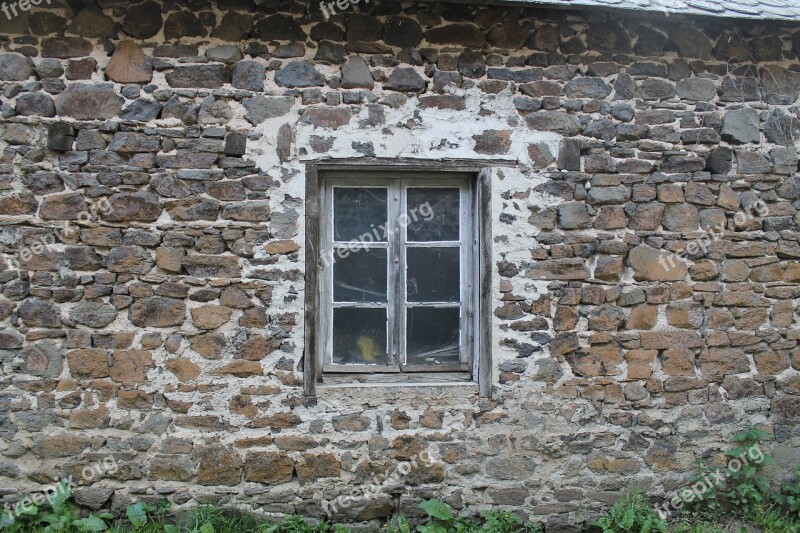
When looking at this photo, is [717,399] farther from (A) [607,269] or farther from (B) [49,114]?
(B) [49,114]

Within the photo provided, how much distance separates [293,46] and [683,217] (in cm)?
266

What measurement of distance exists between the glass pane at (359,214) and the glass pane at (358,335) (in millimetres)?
472

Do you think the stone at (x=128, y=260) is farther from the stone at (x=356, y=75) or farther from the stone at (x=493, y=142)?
the stone at (x=493, y=142)

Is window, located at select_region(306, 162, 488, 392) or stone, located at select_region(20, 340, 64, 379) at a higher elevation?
window, located at select_region(306, 162, 488, 392)

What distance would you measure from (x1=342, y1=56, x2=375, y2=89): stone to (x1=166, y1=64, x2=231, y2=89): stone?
733 millimetres

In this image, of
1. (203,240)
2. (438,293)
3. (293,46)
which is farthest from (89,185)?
(438,293)

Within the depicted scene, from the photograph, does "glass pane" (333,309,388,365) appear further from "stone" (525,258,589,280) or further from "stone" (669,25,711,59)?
"stone" (669,25,711,59)

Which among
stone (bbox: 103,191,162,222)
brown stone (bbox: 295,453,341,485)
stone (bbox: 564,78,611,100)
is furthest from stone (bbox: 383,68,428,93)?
brown stone (bbox: 295,453,341,485)

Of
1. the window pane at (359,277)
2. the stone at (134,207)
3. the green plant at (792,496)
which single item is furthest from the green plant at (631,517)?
the stone at (134,207)

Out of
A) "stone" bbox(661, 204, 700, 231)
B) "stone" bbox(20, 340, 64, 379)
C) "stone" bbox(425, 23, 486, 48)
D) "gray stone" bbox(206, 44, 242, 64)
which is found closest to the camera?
"stone" bbox(20, 340, 64, 379)

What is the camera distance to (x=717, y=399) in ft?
12.6

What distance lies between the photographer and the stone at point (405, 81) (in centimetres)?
366

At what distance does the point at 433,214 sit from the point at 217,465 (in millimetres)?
2012

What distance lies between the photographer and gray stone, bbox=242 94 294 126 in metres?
3.59
